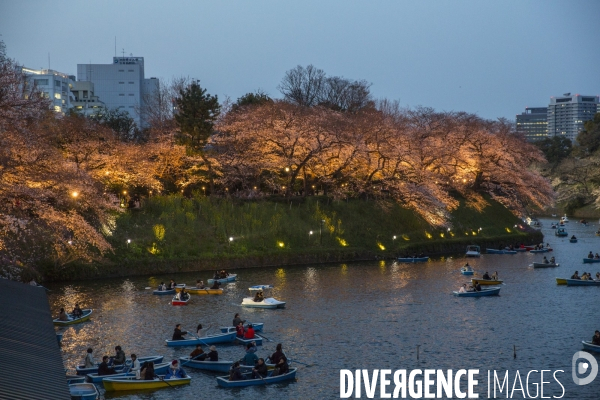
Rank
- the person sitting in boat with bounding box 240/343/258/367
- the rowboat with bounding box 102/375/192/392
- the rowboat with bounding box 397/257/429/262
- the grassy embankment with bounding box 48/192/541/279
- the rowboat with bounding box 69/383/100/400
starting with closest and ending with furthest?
1. the rowboat with bounding box 69/383/100/400
2. the rowboat with bounding box 102/375/192/392
3. the person sitting in boat with bounding box 240/343/258/367
4. the grassy embankment with bounding box 48/192/541/279
5. the rowboat with bounding box 397/257/429/262

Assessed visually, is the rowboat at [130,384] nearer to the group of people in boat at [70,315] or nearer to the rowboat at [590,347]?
the group of people in boat at [70,315]

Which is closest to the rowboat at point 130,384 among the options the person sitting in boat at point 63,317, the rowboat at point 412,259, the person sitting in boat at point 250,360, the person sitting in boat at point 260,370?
the person sitting in boat at point 250,360

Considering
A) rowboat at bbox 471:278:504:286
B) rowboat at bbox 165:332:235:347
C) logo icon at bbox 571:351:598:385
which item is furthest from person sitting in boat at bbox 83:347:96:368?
rowboat at bbox 471:278:504:286

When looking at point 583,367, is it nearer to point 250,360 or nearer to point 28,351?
point 250,360

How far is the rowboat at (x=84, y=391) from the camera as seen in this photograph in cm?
1938

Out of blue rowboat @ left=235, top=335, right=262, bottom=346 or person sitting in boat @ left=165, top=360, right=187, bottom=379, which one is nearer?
person sitting in boat @ left=165, top=360, right=187, bottom=379

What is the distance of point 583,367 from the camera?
77.0 ft

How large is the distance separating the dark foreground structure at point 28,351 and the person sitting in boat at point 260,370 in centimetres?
660

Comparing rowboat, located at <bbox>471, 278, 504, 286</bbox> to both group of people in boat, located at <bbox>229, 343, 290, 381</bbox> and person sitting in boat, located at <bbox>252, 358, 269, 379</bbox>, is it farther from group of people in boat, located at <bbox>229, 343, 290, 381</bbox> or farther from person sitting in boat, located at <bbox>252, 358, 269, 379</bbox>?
person sitting in boat, located at <bbox>252, 358, 269, 379</bbox>

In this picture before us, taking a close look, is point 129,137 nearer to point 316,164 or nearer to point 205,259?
point 316,164

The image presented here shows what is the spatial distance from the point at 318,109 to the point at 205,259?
2144 cm

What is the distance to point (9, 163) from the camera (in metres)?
31.2

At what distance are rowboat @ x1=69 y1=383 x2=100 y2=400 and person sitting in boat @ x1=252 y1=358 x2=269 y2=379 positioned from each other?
16.2 feet

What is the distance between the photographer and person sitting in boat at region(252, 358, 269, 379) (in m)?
21.9
